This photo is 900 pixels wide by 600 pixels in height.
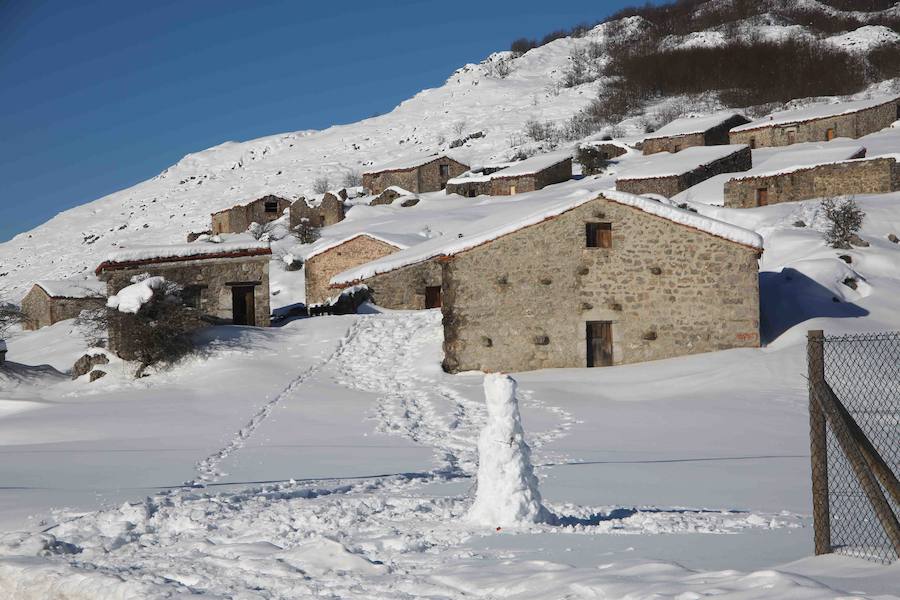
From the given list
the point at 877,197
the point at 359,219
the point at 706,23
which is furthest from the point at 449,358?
the point at 706,23

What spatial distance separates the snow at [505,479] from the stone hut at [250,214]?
2138 inches

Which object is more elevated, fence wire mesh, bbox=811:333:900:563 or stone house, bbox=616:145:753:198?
stone house, bbox=616:145:753:198

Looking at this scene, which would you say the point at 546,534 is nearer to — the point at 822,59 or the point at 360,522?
the point at 360,522

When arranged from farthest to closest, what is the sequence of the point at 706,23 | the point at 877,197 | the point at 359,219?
the point at 706,23, the point at 359,219, the point at 877,197

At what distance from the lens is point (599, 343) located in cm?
2302

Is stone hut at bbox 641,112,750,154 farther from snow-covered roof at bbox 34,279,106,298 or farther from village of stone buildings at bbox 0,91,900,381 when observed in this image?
snow-covered roof at bbox 34,279,106,298

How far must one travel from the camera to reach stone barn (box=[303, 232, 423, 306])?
3838 centimetres

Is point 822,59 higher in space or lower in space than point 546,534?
higher

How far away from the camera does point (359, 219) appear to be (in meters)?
55.0

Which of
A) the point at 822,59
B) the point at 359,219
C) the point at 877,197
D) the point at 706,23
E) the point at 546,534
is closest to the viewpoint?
the point at 546,534

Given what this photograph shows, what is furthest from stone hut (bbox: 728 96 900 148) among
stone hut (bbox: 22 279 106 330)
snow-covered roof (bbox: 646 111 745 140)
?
stone hut (bbox: 22 279 106 330)

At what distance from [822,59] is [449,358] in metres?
78.9

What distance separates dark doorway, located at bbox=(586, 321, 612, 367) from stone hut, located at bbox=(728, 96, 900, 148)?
37043 mm

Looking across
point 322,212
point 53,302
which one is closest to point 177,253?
point 53,302
